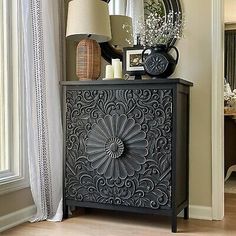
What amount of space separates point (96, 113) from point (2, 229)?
1.05 m

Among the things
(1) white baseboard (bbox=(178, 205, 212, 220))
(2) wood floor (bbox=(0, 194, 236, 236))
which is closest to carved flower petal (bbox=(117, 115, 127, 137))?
(2) wood floor (bbox=(0, 194, 236, 236))

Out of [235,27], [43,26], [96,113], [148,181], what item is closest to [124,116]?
[96,113]

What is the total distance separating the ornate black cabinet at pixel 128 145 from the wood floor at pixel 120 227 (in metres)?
0.13

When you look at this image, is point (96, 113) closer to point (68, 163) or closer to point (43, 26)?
point (68, 163)

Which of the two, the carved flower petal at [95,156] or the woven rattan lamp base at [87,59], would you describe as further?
the woven rattan lamp base at [87,59]

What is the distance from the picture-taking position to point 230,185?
4754 mm

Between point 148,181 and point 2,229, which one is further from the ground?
point 148,181

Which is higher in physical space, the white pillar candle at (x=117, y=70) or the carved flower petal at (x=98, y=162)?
the white pillar candle at (x=117, y=70)

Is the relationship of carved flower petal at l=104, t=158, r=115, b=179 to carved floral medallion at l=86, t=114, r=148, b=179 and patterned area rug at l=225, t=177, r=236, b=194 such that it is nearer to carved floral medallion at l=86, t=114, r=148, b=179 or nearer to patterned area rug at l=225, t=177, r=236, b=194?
carved floral medallion at l=86, t=114, r=148, b=179

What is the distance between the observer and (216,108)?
3199 mm

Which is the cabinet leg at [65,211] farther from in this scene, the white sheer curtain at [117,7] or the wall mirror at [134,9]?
the white sheer curtain at [117,7]

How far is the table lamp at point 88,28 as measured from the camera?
306 cm

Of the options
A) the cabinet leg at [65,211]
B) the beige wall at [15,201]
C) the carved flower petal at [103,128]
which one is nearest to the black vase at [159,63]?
the carved flower petal at [103,128]

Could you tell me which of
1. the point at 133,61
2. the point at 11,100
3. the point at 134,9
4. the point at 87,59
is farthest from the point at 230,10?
the point at 11,100
